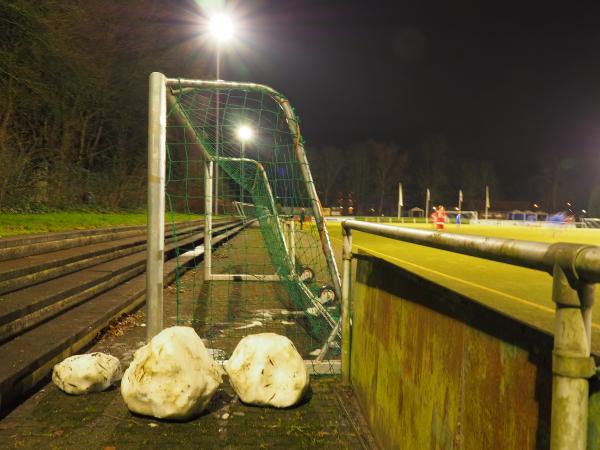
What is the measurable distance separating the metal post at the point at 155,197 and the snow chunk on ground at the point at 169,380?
0.80m

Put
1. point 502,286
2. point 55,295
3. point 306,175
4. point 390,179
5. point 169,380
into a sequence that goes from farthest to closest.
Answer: point 390,179, point 502,286, point 55,295, point 306,175, point 169,380

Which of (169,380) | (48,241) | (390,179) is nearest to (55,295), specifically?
(48,241)

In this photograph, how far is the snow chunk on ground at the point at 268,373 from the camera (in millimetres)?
2986

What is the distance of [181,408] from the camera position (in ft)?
9.13

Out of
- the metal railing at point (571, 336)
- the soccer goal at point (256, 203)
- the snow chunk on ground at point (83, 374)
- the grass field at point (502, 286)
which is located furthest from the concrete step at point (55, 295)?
the metal railing at point (571, 336)

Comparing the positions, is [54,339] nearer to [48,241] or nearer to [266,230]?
[48,241]

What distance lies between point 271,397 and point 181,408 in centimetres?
62

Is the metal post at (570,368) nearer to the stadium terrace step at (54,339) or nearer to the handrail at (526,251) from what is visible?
the handrail at (526,251)

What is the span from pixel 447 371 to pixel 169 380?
1.81m

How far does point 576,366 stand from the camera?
94cm

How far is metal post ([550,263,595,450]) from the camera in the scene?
3.05 feet

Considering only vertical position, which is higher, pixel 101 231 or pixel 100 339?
pixel 101 231

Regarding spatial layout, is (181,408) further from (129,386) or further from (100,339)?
(100,339)

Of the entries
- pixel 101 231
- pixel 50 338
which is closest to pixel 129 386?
pixel 50 338
